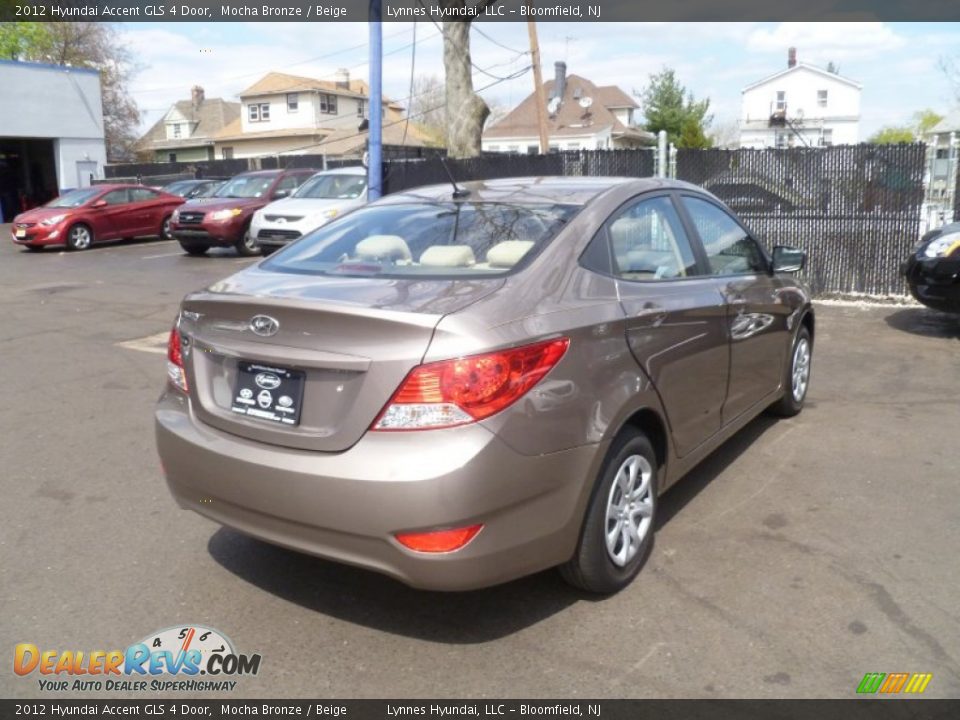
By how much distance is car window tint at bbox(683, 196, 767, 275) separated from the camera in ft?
15.4

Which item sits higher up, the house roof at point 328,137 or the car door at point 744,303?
the house roof at point 328,137

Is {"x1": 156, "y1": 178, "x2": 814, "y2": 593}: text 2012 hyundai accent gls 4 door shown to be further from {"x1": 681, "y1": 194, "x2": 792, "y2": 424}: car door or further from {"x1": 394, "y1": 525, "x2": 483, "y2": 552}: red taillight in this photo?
{"x1": 681, "y1": 194, "x2": 792, "y2": 424}: car door

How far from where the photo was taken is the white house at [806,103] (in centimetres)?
6038

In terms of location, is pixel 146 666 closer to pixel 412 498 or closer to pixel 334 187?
pixel 412 498

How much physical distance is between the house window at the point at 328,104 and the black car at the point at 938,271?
53561mm

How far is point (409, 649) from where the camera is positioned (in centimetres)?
323

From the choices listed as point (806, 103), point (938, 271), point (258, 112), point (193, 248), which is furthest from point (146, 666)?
point (806, 103)

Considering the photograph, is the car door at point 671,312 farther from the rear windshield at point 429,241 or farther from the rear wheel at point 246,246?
the rear wheel at point 246,246

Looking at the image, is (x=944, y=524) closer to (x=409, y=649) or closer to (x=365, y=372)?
(x=409, y=649)

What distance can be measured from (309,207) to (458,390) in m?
13.3

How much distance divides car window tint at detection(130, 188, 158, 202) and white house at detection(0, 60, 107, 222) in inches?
425

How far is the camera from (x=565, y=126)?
58562 millimetres

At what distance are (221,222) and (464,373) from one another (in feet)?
50.3

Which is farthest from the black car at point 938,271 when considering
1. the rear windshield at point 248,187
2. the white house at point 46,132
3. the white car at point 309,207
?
the white house at point 46,132
